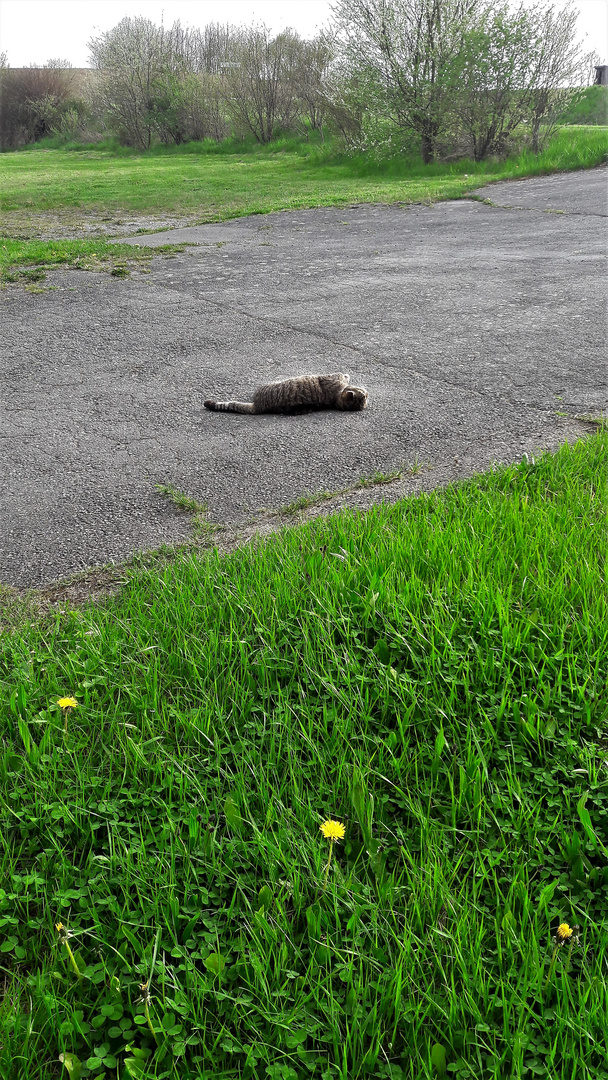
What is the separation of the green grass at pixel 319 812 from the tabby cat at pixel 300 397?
63.2 inches

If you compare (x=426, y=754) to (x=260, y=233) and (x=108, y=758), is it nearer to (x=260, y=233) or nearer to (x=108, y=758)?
(x=108, y=758)

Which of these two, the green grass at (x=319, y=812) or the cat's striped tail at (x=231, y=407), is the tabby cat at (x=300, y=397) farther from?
the green grass at (x=319, y=812)

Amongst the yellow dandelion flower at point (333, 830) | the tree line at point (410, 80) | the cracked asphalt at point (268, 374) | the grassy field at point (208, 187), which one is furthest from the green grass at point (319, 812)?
the tree line at point (410, 80)

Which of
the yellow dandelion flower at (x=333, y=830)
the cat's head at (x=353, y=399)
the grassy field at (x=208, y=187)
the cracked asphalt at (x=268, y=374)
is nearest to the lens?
the yellow dandelion flower at (x=333, y=830)

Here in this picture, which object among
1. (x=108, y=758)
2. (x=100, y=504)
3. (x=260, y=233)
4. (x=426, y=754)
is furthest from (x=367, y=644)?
(x=260, y=233)

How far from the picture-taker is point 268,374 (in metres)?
4.68

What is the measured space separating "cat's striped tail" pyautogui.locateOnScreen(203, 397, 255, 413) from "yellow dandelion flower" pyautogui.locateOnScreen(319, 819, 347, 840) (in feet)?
9.44

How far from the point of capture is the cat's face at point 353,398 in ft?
13.3

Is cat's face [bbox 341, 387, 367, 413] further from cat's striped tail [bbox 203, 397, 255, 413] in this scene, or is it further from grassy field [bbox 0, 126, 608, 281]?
grassy field [bbox 0, 126, 608, 281]

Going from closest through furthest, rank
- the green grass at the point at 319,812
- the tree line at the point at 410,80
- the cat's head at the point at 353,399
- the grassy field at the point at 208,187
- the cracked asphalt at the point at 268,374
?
the green grass at the point at 319,812 < the cracked asphalt at the point at 268,374 < the cat's head at the point at 353,399 < the grassy field at the point at 208,187 < the tree line at the point at 410,80

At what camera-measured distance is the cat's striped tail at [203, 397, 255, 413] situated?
13.5 ft

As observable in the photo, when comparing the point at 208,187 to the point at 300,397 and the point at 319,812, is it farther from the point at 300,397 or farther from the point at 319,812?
the point at 319,812

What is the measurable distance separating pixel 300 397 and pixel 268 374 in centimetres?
65

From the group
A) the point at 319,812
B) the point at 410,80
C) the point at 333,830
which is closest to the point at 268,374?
the point at 319,812
